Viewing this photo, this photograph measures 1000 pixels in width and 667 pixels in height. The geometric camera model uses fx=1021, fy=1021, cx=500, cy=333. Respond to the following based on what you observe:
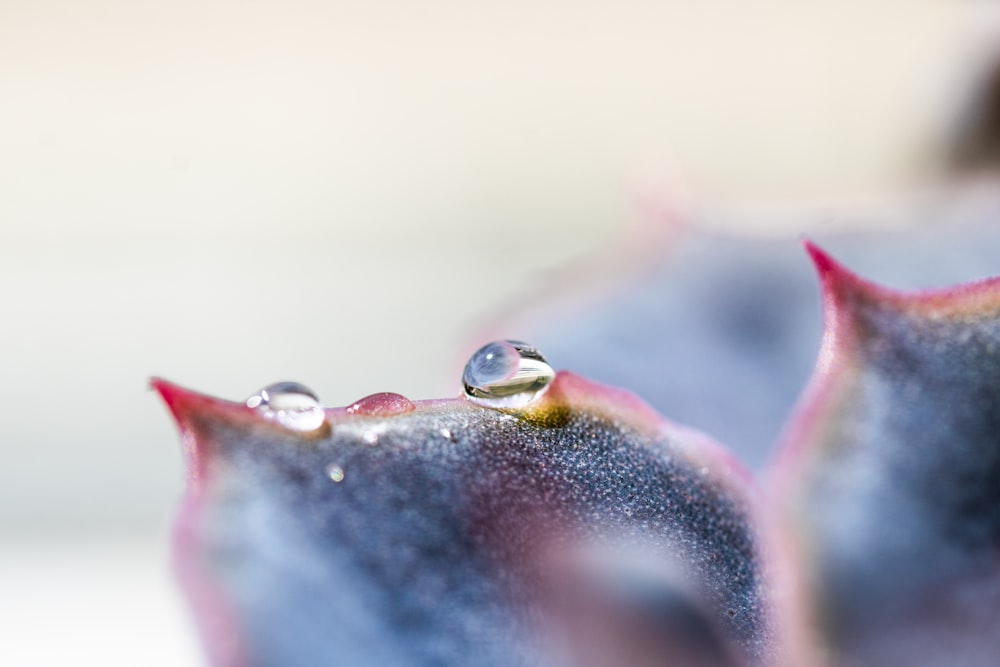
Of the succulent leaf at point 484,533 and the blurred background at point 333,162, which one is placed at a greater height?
the blurred background at point 333,162

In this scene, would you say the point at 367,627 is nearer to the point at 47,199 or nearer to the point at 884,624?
the point at 884,624

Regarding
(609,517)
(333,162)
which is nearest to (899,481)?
(609,517)

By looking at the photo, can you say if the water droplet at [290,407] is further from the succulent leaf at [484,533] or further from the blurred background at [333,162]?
the blurred background at [333,162]

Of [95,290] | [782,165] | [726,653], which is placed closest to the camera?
[726,653]

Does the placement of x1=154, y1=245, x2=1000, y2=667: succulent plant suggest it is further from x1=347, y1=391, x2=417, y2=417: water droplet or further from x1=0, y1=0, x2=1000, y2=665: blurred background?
x1=0, y1=0, x2=1000, y2=665: blurred background

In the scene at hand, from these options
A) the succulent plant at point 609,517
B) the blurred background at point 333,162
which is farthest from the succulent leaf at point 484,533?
the blurred background at point 333,162

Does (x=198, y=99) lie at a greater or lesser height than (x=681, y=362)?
greater

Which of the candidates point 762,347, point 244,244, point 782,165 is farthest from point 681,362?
point 782,165

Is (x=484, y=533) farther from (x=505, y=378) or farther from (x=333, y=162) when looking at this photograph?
(x=333, y=162)
